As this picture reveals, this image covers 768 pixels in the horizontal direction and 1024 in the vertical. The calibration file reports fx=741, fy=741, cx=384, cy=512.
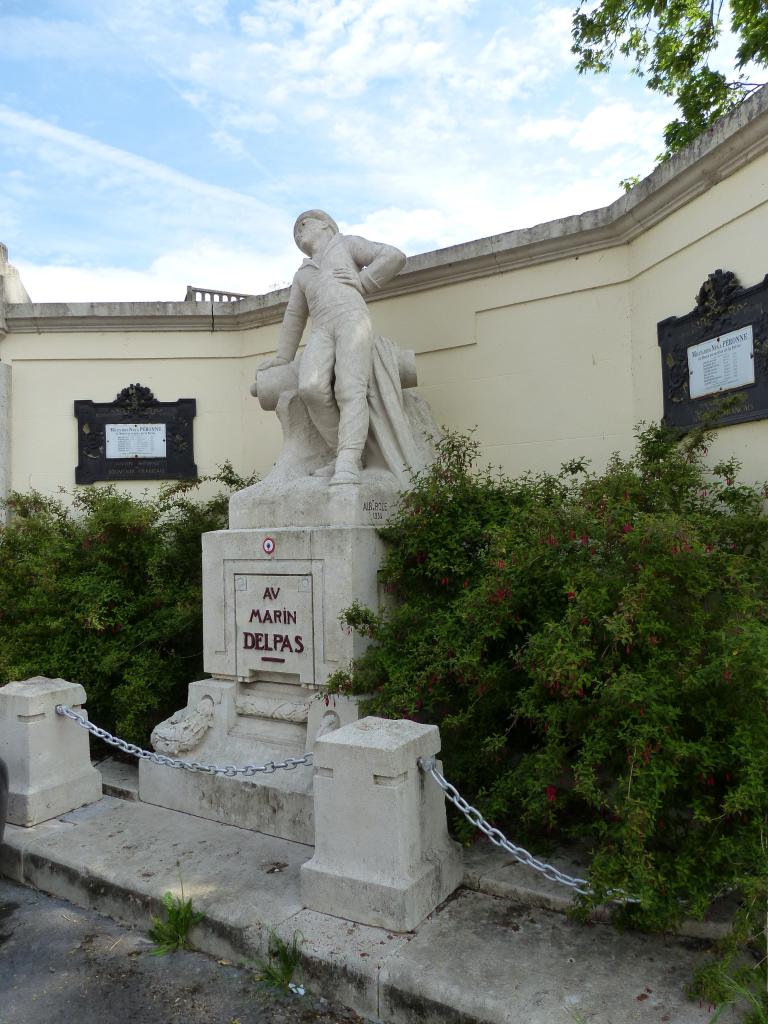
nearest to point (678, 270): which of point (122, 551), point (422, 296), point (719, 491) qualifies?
point (719, 491)

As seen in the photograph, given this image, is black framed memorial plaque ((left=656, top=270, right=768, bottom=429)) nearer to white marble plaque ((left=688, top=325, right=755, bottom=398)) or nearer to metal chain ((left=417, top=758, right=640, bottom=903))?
white marble plaque ((left=688, top=325, right=755, bottom=398))

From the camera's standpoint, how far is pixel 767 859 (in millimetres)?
2150

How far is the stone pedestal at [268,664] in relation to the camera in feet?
12.4

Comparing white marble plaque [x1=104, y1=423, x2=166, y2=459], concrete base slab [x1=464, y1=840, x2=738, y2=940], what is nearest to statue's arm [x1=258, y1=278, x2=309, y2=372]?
white marble plaque [x1=104, y1=423, x2=166, y2=459]

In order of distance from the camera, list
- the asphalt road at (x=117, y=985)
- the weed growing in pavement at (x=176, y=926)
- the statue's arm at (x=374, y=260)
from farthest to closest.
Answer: the statue's arm at (x=374, y=260)
the weed growing in pavement at (x=176, y=926)
the asphalt road at (x=117, y=985)

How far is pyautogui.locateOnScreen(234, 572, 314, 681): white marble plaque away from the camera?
13.3ft

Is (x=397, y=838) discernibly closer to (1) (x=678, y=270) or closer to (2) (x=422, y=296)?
(1) (x=678, y=270)

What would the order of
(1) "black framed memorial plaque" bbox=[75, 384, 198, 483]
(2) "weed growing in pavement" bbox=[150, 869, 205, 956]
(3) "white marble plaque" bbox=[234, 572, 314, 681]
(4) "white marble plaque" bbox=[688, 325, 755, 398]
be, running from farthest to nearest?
(1) "black framed memorial plaque" bbox=[75, 384, 198, 483], (4) "white marble plaque" bbox=[688, 325, 755, 398], (3) "white marble plaque" bbox=[234, 572, 314, 681], (2) "weed growing in pavement" bbox=[150, 869, 205, 956]

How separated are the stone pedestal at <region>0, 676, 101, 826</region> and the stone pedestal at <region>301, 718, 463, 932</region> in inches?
71.5

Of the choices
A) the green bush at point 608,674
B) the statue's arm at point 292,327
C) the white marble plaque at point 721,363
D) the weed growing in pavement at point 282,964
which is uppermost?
the statue's arm at point 292,327

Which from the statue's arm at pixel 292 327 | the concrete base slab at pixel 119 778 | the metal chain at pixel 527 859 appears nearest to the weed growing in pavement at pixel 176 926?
the metal chain at pixel 527 859

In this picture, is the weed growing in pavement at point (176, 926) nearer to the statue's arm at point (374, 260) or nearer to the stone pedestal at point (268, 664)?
the stone pedestal at point (268, 664)

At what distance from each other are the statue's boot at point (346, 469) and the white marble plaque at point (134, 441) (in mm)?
3511

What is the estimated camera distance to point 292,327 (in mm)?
4992
